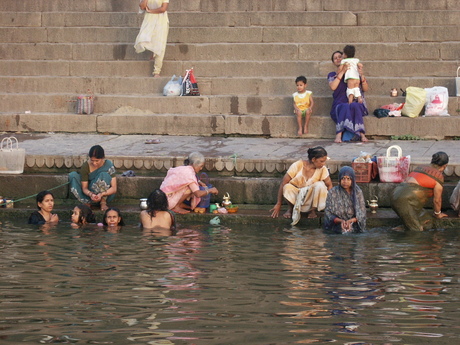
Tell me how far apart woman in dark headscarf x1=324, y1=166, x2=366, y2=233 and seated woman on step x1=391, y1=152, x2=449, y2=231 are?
A: 40 cm

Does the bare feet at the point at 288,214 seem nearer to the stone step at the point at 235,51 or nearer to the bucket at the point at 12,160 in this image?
the bucket at the point at 12,160

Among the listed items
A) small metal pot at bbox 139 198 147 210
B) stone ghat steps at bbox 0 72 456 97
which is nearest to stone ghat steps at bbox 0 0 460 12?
stone ghat steps at bbox 0 72 456 97

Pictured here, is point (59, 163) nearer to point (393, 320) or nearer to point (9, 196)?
point (9, 196)

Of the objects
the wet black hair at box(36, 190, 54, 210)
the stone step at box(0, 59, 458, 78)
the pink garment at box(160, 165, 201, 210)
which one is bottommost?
the wet black hair at box(36, 190, 54, 210)

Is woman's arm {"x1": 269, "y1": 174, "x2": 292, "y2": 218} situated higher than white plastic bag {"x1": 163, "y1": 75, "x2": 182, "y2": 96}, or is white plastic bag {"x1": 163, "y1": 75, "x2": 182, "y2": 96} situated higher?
white plastic bag {"x1": 163, "y1": 75, "x2": 182, "y2": 96}

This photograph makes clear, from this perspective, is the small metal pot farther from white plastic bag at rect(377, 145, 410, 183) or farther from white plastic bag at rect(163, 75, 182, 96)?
white plastic bag at rect(163, 75, 182, 96)

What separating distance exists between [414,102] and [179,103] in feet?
10.5

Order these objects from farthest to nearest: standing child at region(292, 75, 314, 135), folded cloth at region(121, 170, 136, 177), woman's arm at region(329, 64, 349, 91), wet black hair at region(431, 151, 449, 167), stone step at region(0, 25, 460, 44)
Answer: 1. stone step at region(0, 25, 460, 44)
2. standing child at region(292, 75, 314, 135)
3. woman's arm at region(329, 64, 349, 91)
4. folded cloth at region(121, 170, 136, 177)
5. wet black hair at region(431, 151, 449, 167)

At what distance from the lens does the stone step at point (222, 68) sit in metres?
13.4

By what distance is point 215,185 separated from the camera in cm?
1093

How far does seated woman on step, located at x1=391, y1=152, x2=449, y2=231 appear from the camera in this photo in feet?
32.4

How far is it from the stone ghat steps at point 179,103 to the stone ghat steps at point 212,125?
0.21m

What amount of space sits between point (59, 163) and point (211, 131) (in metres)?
2.30

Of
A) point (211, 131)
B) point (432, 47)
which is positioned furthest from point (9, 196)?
point (432, 47)
